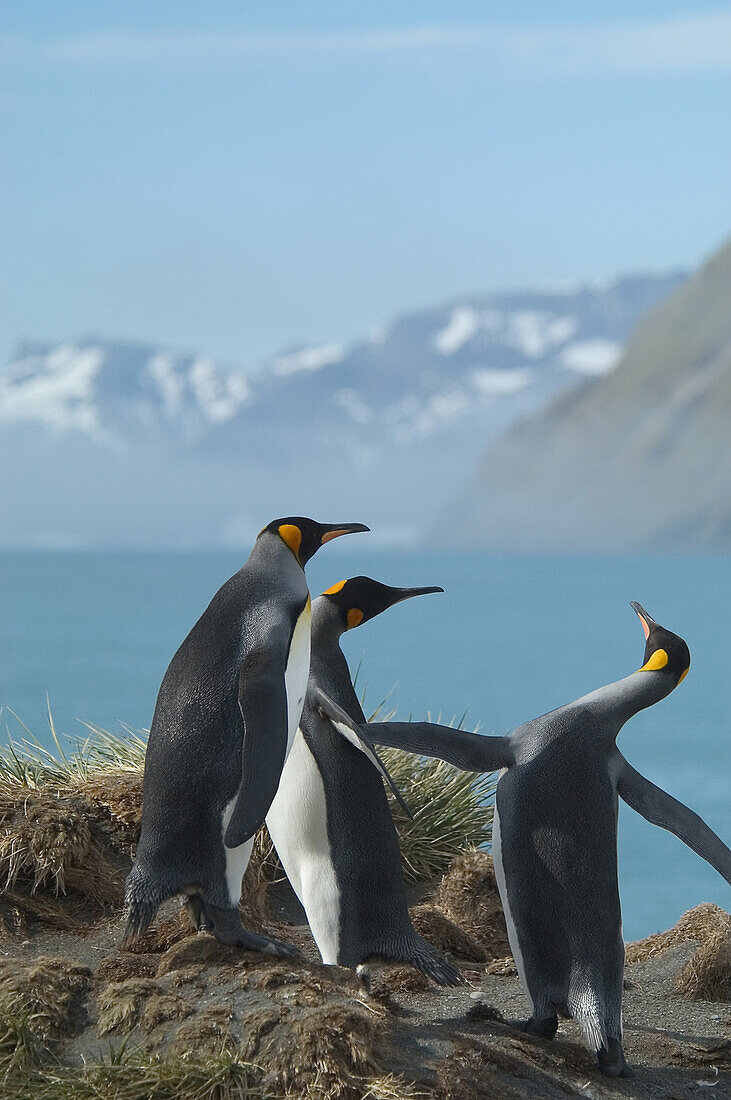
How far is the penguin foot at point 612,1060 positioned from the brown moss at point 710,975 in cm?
88

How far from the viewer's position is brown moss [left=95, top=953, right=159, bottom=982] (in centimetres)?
342

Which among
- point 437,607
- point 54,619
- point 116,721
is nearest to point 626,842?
point 116,721

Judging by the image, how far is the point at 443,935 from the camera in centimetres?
427

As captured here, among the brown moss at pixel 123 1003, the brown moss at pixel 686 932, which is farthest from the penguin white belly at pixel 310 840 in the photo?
the brown moss at pixel 686 932

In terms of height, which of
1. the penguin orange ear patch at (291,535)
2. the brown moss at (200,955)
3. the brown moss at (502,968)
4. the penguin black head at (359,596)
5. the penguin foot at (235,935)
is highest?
the penguin orange ear patch at (291,535)

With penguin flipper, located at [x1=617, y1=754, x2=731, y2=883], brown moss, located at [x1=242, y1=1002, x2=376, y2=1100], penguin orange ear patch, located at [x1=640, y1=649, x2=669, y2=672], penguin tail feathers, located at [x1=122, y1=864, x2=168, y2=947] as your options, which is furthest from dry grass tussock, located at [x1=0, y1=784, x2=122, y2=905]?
penguin orange ear patch, located at [x1=640, y1=649, x2=669, y2=672]

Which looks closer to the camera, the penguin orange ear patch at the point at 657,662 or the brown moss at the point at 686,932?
the penguin orange ear patch at the point at 657,662

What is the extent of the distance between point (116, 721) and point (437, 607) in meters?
65.3

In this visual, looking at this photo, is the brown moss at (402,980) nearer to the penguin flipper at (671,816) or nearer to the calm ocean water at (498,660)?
the penguin flipper at (671,816)

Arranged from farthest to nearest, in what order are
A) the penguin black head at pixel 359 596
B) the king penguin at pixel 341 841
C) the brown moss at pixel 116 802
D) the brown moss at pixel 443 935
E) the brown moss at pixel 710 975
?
the brown moss at pixel 116 802 < the brown moss at pixel 443 935 < the brown moss at pixel 710 975 < the penguin black head at pixel 359 596 < the king penguin at pixel 341 841

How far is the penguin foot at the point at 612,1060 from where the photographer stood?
10.5 feet

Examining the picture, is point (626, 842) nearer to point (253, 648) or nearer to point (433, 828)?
point (433, 828)

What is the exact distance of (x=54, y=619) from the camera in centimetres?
6009

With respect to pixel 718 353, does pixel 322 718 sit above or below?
below
